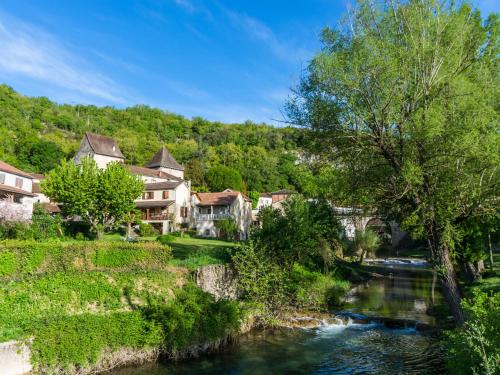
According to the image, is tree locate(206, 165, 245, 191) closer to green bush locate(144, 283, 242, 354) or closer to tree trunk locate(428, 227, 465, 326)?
green bush locate(144, 283, 242, 354)

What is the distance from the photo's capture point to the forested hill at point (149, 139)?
276 ft

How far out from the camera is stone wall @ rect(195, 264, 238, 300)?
20719mm

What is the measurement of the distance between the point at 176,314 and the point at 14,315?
5809 millimetres

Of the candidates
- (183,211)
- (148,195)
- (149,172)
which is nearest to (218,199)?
(183,211)

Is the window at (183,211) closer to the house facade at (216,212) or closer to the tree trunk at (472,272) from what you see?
the house facade at (216,212)

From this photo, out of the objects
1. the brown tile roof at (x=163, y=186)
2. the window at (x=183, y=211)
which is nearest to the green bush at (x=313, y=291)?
the window at (x=183, y=211)

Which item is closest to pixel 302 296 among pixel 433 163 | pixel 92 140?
pixel 433 163

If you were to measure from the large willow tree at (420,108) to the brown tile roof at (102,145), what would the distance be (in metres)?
63.5

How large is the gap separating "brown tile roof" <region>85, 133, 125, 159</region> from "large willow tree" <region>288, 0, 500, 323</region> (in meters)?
63.5

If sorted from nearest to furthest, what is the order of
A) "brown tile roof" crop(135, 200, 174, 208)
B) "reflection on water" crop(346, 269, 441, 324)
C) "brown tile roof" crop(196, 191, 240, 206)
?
"reflection on water" crop(346, 269, 441, 324)
"brown tile roof" crop(135, 200, 174, 208)
"brown tile roof" crop(196, 191, 240, 206)

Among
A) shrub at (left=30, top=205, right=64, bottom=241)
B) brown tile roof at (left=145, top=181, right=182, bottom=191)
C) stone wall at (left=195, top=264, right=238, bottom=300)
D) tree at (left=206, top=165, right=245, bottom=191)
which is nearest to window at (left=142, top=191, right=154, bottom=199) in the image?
brown tile roof at (left=145, top=181, right=182, bottom=191)

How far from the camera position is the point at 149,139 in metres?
106

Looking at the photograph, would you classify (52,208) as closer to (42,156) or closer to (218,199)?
(218,199)

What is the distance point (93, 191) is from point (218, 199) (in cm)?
2326
